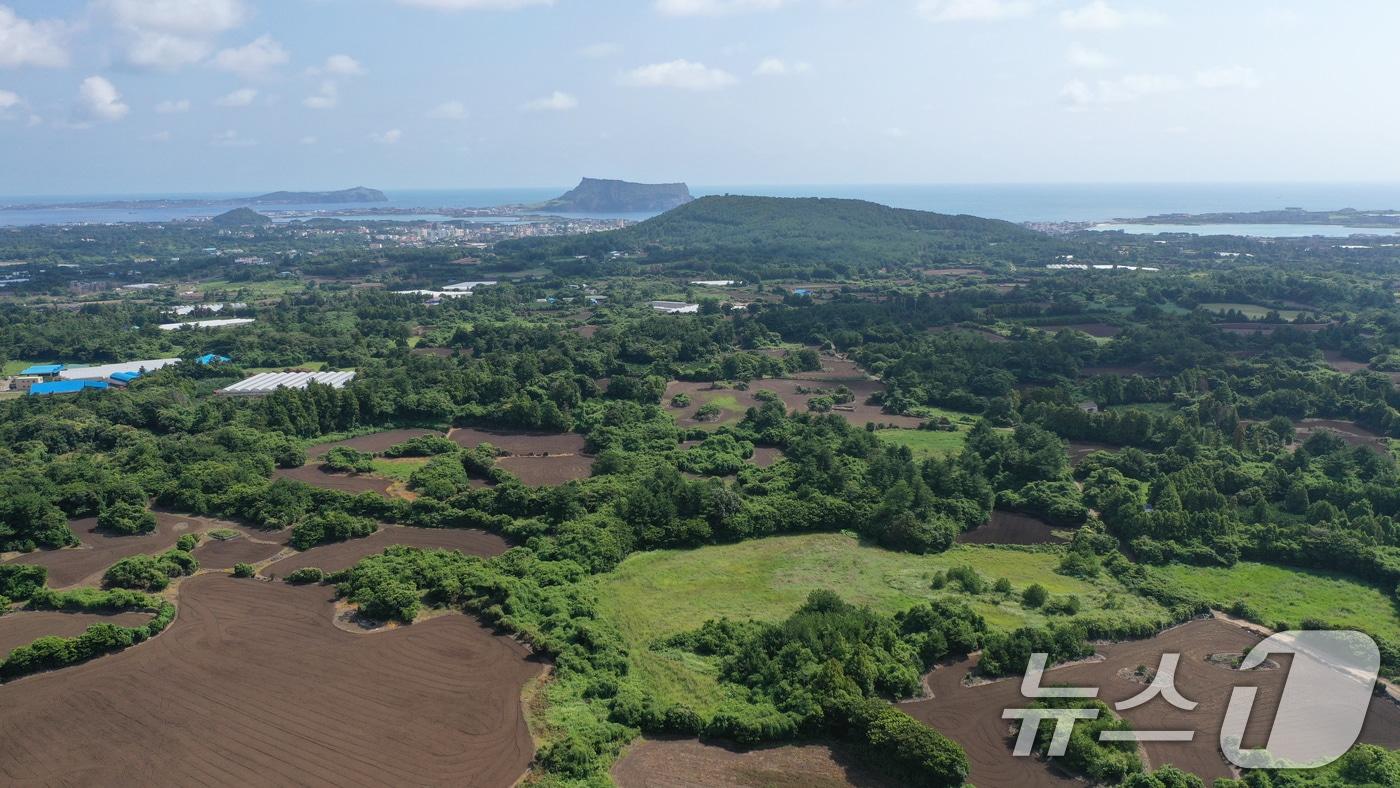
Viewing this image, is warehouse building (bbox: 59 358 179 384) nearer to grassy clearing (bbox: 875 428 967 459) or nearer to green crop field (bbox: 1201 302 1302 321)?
grassy clearing (bbox: 875 428 967 459)

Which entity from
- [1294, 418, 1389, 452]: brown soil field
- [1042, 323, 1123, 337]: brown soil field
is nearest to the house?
[1042, 323, 1123, 337]: brown soil field

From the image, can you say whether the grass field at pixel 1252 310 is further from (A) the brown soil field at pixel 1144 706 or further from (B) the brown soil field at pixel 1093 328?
(A) the brown soil field at pixel 1144 706

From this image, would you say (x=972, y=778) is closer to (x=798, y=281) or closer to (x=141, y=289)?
(x=798, y=281)

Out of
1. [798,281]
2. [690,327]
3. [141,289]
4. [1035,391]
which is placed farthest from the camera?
[798,281]

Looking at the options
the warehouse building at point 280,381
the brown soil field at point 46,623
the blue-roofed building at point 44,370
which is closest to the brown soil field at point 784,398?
the warehouse building at point 280,381

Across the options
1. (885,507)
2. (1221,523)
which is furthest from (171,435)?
(1221,523)

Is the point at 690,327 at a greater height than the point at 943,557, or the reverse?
the point at 690,327
